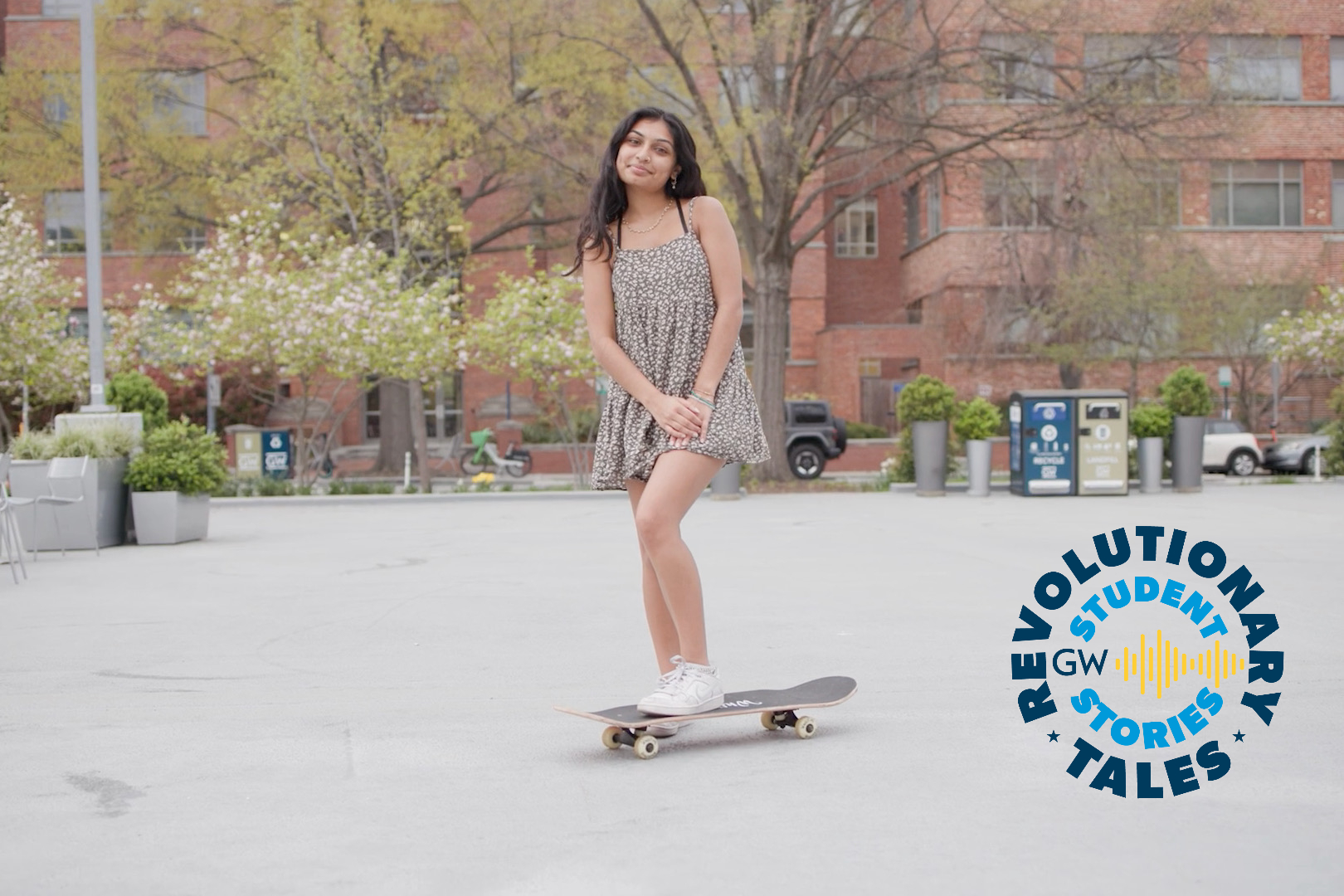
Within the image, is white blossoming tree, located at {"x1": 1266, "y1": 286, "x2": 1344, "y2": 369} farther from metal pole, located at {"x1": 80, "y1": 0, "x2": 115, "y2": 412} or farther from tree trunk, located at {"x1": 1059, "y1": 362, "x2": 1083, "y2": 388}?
metal pole, located at {"x1": 80, "y1": 0, "x2": 115, "y2": 412}

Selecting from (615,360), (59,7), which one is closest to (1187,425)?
(615,360)

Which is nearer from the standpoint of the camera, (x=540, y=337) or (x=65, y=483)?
(x=65, y=483)

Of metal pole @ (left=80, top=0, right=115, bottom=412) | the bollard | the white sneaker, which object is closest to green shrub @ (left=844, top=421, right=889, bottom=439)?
the bollard

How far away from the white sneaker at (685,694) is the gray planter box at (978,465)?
60.8 feet

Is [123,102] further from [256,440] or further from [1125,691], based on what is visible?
[1125,691]

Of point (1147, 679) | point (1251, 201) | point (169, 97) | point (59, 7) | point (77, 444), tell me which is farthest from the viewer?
point (1251, 201)

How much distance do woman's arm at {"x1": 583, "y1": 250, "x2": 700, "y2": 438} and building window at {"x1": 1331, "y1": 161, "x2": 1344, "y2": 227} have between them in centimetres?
4367

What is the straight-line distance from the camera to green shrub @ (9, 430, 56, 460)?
1422 cm

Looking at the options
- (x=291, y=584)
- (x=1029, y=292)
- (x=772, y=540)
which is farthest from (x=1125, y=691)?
(x=1029, y=292)

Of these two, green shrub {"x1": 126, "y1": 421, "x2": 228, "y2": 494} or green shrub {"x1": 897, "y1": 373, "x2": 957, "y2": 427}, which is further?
green shrub {"x1": 897, "y1": 373, "x2": 957, "y2": 427}

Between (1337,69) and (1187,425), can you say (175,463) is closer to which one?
(1187,425)

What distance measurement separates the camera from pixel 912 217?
159 ft

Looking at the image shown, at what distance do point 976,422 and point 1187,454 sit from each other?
11.2 feet

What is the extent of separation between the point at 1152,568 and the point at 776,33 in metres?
14.9
